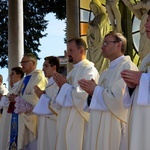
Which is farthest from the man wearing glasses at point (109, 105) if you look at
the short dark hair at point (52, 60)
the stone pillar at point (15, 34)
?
the stone pillar at point (15, 34)

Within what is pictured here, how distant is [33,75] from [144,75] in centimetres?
383

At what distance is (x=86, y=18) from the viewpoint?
11.7 metres

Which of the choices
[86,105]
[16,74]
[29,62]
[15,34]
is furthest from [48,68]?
[15,34]

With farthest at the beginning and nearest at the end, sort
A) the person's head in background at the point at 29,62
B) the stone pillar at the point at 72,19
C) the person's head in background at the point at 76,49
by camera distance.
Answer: the stone pillar at the point at 72,19 → the person's head in background at the point at 29,62 → the person's head in background at the point at 76,49

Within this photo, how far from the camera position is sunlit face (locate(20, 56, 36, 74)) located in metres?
7.11

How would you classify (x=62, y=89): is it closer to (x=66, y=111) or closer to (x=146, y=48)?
(x=66, y=111)

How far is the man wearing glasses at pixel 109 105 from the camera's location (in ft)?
15.2

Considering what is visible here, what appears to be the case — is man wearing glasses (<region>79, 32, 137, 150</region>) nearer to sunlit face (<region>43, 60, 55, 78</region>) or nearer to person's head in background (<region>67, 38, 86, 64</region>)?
person's head in background (<region>67, 38, 86, 64</region>)

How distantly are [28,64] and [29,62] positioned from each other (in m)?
0.04

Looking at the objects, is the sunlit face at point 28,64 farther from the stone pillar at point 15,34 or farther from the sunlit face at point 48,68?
the stone pillar at point 15,34

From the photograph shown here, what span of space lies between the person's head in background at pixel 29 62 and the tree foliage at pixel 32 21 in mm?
14723

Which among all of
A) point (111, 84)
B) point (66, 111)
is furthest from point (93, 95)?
point (66, 111)

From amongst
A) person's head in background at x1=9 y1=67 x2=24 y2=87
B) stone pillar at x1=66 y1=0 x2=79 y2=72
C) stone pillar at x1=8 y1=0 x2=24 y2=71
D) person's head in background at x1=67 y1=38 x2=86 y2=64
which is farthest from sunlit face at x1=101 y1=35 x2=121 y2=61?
stone pillar at x1=8 y1=0 x2=24 y2=71

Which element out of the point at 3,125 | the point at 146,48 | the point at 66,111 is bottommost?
the point at 3,125
